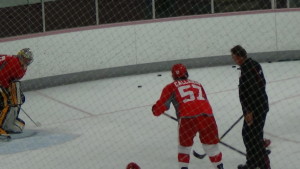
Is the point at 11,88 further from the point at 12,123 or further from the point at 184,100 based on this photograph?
the point at 184,100

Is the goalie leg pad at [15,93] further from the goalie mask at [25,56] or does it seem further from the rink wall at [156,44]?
the rink wall at [156,44]

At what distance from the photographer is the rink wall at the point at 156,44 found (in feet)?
36.3

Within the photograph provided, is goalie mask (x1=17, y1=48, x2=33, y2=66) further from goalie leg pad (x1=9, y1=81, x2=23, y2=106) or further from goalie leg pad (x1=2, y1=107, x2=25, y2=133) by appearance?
goalie leg pad (x1=2, y1=107, x2=25, y2=133)

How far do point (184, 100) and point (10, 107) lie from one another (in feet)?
9.03

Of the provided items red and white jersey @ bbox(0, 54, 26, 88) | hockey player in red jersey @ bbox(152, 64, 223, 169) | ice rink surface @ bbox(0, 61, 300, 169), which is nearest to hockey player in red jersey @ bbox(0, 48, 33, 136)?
red and white jersey @ bbox(0, 54, 26, 88)

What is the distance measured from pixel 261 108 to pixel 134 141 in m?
2.12

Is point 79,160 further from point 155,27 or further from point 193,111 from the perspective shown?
point 155,27

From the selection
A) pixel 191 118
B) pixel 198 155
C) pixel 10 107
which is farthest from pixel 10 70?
pixel 191 118

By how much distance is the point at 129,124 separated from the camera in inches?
349

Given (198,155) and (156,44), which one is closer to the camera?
(198,155)

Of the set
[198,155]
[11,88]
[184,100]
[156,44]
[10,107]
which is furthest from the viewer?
[156,44]

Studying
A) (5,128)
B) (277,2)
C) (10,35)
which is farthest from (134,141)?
(277,2)

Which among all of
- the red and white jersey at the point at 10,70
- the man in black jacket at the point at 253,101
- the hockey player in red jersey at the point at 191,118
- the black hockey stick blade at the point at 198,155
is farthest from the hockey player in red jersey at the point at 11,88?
the man in black jacket at the point at 253,101

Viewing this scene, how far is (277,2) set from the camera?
12406 millimetres
